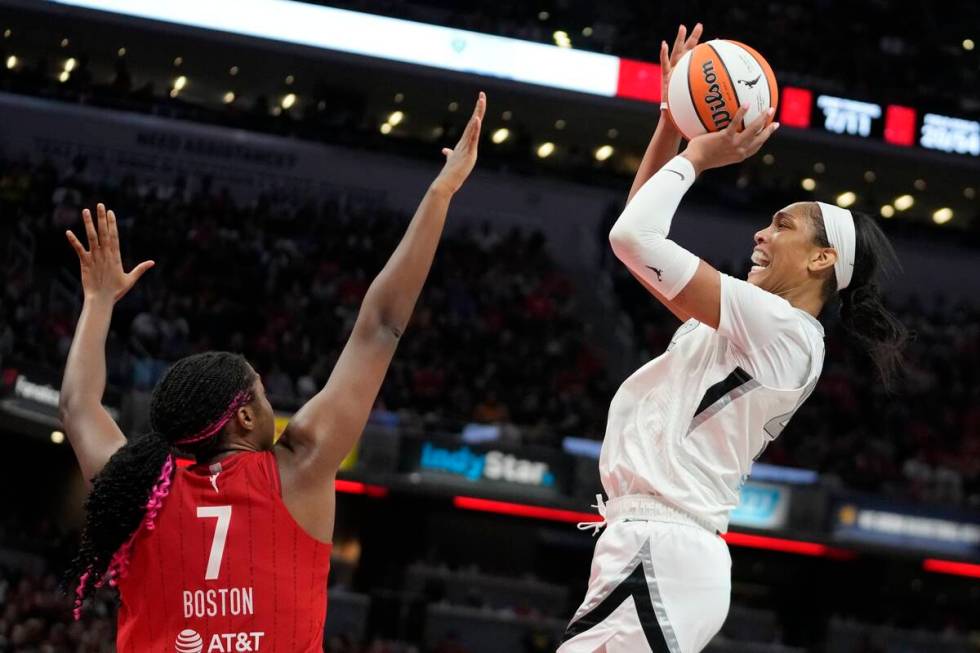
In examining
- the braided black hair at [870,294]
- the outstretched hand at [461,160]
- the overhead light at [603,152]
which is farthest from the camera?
the overhead light at [603,152]

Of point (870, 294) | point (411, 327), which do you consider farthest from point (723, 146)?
point (411, 327)

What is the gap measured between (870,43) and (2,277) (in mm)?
15362

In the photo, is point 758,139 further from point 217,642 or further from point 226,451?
point 217,642

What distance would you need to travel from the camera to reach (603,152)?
26.2 meters

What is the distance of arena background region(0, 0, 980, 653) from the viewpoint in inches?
726

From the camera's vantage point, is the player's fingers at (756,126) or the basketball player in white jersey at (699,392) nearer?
the basketball player in white jersey at (699,392)

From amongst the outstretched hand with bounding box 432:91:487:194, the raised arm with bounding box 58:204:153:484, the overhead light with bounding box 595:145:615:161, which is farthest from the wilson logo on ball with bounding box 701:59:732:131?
the overhead light with bounding box 595:145:615:161

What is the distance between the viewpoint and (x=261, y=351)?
A: 19188mm

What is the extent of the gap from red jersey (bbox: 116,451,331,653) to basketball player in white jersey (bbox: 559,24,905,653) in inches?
41.0

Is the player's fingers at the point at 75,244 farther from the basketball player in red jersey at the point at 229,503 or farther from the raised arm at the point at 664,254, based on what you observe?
the raised arm at the point at 664,254

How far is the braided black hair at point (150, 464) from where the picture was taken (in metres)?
3.07

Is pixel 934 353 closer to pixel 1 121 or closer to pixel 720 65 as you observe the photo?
pixel 1 121

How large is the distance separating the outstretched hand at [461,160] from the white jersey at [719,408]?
2.84 feet

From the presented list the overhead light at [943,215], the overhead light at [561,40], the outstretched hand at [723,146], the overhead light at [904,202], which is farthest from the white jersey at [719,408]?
the overhead light at [943,215]
